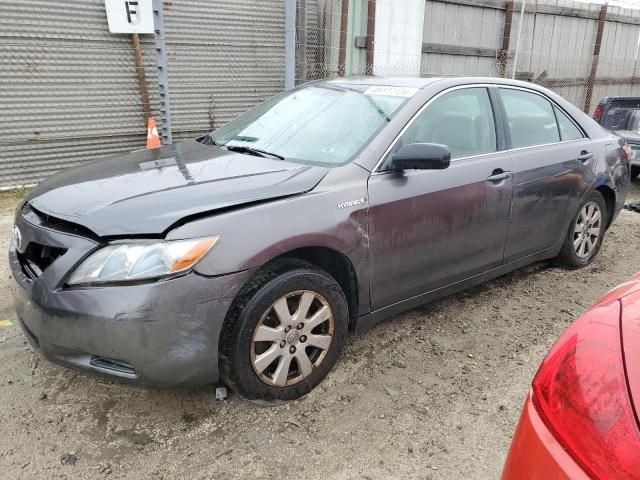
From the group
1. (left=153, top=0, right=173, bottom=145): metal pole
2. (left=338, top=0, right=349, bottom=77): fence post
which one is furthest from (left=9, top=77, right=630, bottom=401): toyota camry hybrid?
(left=338, top=0, right=349, bottom=77): fence post

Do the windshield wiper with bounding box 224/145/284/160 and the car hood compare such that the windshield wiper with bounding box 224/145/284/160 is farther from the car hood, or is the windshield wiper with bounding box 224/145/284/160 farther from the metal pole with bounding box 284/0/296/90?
the metal pole with bounding box 284/0/296/90

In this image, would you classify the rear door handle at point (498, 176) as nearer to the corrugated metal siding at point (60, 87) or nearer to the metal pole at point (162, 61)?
the metal pole at point (162, 61)

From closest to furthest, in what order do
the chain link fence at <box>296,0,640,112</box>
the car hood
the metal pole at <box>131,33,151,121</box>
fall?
the car hood, the metal pole at <box>131,33,151,121</box>, the chain link fence at <box>296,0,640,112</box>

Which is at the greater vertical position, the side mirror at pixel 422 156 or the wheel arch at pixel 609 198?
the side mirror at pixel 422 156

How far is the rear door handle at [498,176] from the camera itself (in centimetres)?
345

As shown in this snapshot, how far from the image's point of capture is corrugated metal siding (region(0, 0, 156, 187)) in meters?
6.37

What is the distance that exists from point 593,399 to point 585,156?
134 inches

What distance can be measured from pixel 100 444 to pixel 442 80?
2.85m

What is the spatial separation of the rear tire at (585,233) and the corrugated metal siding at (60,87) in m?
5.73

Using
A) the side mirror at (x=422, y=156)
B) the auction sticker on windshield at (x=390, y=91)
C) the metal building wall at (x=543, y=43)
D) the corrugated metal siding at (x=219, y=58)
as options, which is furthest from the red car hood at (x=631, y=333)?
the metal building wall at (x=543, y=43)

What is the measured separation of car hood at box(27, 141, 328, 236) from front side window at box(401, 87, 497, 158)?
80 cm

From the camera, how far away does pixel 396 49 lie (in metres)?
9.00

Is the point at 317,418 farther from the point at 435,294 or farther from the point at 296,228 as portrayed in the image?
the point at 435,294

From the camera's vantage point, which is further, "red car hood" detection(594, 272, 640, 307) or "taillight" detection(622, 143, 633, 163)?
"taillight" detection(622, 143, 633, 163)
